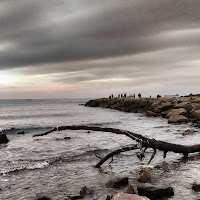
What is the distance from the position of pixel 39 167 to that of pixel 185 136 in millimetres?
10959

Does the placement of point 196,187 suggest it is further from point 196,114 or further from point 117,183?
point 196,114

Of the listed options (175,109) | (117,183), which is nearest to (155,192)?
(117,183)

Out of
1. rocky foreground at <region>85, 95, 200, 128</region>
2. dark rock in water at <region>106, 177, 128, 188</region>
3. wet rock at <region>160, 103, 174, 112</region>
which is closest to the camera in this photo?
dark rock in water at <region>106, 177, 128, 188</region>

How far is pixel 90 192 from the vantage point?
7.04m

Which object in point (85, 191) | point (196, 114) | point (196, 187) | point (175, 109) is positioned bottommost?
point (85, 191)

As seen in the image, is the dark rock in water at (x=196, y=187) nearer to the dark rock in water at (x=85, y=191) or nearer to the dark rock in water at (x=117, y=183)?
the dark rock in water at (x=117, y=183)

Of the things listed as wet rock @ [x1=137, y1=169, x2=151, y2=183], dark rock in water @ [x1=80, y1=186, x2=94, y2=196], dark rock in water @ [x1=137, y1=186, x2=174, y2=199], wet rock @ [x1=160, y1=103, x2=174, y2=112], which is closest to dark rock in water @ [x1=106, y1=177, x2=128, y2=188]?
wet rock @ [x1=137, y1=169, x2=151, y2=183]

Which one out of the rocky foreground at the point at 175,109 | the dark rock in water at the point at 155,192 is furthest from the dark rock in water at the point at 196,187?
the rocky foreground at the point at 175,109

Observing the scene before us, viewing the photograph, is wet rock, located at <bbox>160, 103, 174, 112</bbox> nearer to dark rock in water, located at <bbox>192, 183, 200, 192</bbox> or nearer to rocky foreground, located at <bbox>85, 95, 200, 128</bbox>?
rocky foreground, located at <bbox>85, 95, 200, 128</bbox>

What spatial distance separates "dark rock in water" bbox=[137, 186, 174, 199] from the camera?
6.46 m

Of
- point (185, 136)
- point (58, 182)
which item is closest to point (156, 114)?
point (185, 136)

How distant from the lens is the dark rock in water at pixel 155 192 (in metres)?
6.46

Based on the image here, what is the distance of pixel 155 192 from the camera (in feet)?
21.2

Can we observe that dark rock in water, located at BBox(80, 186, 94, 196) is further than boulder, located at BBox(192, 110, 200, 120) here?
No
